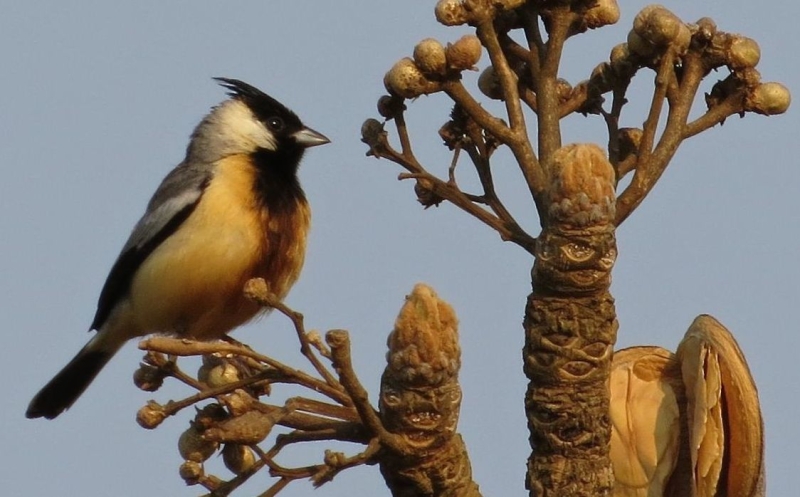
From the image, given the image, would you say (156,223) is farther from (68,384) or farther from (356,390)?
(356,390)

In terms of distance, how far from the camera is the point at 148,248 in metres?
6.11

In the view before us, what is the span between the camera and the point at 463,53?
151 inches

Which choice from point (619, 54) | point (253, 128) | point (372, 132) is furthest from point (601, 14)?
point (253, 128)

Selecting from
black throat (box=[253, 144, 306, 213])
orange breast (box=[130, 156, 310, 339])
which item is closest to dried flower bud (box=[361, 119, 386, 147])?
orange breast (box=[130, 156, 310, 339])

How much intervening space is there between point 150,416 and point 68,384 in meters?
3.57

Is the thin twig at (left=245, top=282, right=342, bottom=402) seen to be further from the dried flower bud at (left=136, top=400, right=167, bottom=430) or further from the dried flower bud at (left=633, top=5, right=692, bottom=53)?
the dried flower bud at (left=633, top=5, right=692, bottom=53)

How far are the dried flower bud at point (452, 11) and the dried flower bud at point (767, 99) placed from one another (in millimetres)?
937

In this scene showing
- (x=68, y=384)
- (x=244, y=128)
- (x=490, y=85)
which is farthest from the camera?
(x=68, y=384)

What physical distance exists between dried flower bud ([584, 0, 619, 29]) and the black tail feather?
3.68 m

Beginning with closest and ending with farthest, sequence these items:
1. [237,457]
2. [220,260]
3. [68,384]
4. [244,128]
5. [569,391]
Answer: [569,391], [237,457], [220,260], [244,128], [68,384]

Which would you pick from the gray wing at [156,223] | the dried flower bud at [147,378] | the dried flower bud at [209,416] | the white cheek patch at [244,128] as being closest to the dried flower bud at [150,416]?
the dried flower bud at [209,416]

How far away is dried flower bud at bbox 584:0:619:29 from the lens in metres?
4.14

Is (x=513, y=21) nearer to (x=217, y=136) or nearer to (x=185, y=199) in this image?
(x=185, y=199)

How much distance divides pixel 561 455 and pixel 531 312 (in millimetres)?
400
